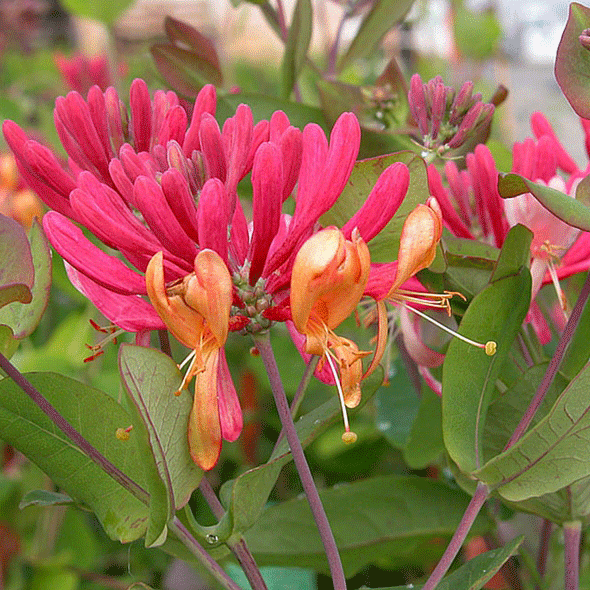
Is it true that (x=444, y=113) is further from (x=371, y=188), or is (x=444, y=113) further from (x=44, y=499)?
(x=44, y=499)

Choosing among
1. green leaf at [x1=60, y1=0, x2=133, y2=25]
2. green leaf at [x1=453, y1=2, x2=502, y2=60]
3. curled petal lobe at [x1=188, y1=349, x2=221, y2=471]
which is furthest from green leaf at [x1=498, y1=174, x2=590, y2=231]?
green leaf at [x1=453, y1=2, x2=502, y2=60]

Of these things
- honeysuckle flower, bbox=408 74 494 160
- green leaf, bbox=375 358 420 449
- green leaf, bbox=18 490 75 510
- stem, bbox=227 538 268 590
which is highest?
honeysuckle flower, bbox=408 74 494 160

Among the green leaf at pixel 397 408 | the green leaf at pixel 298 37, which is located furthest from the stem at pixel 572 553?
the green leaf at pixel 298 37

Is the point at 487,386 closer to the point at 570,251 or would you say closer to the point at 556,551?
the point at 570,251

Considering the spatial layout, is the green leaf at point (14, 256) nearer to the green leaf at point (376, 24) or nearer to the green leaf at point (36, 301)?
the green leaf at point (36, 301)

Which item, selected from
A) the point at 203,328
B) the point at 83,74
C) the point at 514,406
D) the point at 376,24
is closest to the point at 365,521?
the point at 514,406

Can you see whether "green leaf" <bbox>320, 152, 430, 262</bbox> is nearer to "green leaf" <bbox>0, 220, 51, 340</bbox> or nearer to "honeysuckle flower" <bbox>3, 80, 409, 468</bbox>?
"honeysuckle flower" <bbox>3, 80, 409, 468</bbox>
